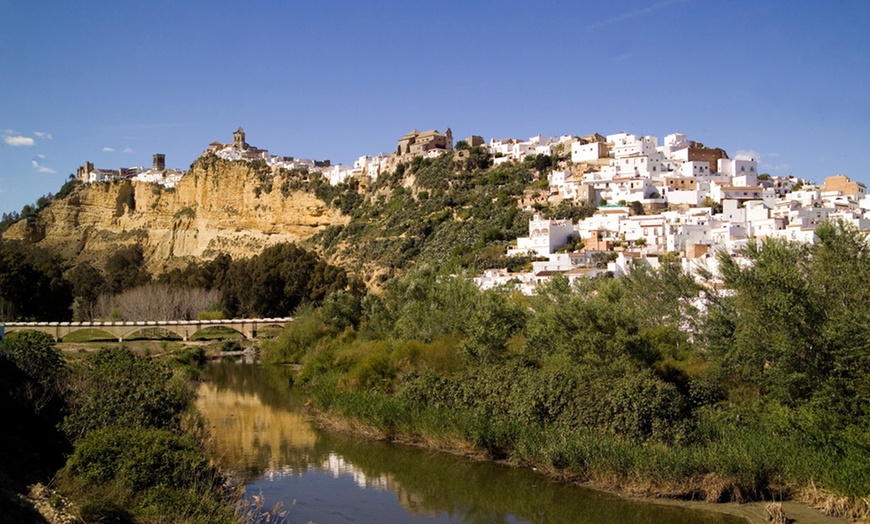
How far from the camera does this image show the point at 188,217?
8325 centimetres

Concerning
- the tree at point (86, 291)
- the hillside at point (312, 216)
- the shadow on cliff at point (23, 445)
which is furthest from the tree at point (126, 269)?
the shadow on cliff at point (23, 445)

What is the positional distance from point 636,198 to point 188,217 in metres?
46.6

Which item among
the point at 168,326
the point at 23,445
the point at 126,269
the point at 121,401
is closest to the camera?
the point at 23,445

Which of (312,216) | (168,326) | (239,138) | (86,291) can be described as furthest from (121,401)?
(239,138)

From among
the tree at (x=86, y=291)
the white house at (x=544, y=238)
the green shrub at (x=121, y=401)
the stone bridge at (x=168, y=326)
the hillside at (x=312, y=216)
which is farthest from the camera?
the hillside at (x=312, y=216)

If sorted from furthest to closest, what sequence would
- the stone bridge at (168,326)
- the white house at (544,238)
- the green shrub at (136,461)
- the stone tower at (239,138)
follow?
the stone tower at (239,138)
the white house at (544,238)
the stone bridge at (168,326)
the green shrub at (136,461)

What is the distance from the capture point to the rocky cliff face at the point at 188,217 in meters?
75.0

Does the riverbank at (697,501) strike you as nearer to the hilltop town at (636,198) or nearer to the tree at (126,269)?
the hilltop town at (636,198)

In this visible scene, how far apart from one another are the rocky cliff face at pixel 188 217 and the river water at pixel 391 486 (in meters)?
51.0

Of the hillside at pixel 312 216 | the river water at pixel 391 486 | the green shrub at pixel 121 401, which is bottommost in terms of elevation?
the river water at pixel 391 486

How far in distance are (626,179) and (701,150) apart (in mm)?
8433

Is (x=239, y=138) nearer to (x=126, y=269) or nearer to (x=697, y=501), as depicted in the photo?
(x=126, y=269)

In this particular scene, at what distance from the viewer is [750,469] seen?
14430 mm

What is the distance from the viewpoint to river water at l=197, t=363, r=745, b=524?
48.2 ft
